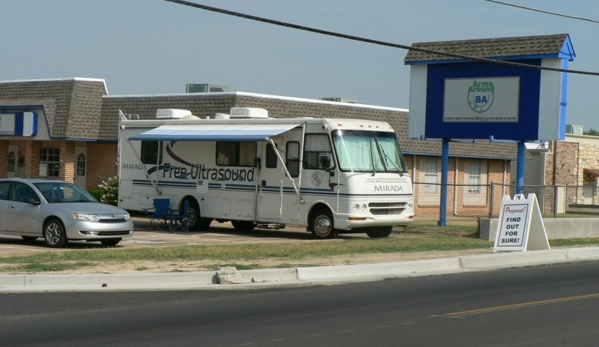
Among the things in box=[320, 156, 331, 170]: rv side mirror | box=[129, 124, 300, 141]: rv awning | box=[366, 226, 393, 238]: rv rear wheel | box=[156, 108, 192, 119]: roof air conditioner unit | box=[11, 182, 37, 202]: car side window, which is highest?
box=[156, 108, 192, 119]: roof air conditioner unit

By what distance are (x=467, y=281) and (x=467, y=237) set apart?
30.8 feet

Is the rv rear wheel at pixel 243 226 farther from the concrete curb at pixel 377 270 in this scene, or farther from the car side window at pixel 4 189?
the concrete curb at pixel 377 270

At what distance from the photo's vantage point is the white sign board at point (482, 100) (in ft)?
87.8

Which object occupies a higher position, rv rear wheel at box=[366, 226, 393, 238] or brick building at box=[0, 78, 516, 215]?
brick building at box=[0, 78, 516, 215]

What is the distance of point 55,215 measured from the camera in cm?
1920

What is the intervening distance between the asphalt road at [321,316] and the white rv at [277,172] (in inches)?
305

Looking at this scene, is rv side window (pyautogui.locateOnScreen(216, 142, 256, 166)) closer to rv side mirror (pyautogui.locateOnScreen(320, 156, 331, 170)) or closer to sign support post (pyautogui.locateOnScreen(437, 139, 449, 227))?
rv side mirror (pyautogui.locateOnScreen(320, 156, 331, 170))

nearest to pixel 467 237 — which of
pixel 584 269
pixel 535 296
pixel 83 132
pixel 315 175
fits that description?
pixel 315 175

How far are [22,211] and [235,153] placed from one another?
6.92m

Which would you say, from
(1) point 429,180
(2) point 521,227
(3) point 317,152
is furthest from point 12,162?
(2) point 521,227

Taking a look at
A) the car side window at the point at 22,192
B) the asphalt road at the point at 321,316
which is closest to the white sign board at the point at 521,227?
the asphalt road at the point at 321,316

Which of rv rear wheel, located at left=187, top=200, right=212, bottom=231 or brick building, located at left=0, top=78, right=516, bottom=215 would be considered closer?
rv rear wheel, located at left=187, top=200, right=212, bottom=231

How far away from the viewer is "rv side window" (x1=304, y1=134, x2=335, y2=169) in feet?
75.5

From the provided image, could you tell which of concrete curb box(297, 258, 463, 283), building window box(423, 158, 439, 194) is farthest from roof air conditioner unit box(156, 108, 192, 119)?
building window box(423, 158, 439, 194)
